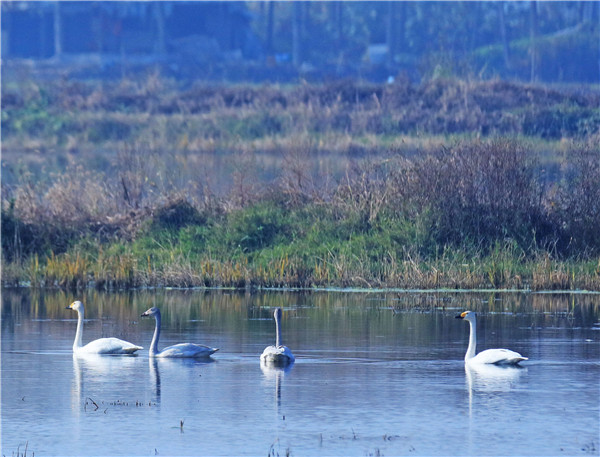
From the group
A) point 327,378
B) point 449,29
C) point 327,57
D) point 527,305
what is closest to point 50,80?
point 327,57

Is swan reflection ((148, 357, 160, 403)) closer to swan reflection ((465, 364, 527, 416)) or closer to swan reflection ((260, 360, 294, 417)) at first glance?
swan reflection ((260, 360, 294, 417))

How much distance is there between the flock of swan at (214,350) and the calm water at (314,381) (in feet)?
0.50

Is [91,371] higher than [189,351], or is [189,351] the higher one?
[189,351]

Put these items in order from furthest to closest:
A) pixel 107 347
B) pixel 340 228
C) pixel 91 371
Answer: pixel 340 228
pixel 107 347
pixel 91 371

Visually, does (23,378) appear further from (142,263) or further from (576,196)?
(576,196)

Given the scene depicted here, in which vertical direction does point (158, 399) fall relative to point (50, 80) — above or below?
below

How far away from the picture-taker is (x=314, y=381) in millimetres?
15250

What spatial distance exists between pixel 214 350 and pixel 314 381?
7.05ft

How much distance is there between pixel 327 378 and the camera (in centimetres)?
1542

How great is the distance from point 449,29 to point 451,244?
2859 inches

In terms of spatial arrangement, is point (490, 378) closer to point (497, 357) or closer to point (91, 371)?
point (497, 357)

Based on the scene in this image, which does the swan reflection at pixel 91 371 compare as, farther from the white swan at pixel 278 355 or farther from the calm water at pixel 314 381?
the white swan at pixel 278 355

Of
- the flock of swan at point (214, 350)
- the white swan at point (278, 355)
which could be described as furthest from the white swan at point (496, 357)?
the white swan at point (278, 355)

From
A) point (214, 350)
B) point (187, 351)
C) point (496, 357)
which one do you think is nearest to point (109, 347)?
point (187, 351)
